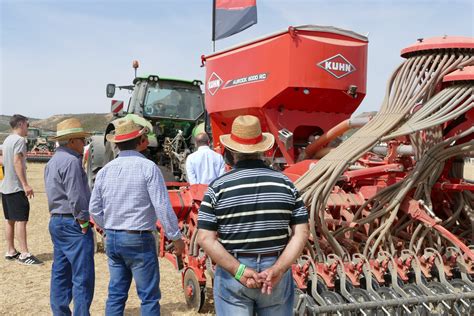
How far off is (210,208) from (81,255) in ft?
5.11

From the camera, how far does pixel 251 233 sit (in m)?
2.11

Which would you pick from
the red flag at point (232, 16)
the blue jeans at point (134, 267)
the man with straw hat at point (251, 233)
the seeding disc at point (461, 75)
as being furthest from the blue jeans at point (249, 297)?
the red flag at point (232, 16)

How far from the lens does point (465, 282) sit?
11.2 ft

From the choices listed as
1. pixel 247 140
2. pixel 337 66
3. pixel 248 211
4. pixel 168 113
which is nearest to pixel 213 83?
pixel 337 66

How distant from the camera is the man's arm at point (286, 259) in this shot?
6.81 feet

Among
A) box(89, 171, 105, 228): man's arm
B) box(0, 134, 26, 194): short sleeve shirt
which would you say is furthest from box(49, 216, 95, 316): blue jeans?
box(0, 134, 26, 194): short sleeve shirt

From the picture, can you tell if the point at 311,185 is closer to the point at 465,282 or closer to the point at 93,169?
the point at 465,282

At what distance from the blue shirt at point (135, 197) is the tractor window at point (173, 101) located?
5084mm

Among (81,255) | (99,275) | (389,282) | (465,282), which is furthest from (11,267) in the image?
(465,282)

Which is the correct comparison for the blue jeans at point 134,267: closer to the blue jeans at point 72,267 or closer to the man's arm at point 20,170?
the blue jeans at point 72,267

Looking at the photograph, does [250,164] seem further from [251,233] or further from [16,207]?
[16,207]

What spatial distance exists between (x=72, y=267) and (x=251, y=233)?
5.70 feet

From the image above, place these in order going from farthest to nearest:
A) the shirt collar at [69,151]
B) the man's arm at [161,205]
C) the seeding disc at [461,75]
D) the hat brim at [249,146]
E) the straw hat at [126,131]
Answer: the seeding disc at [461,75], the shirt collar at [69,151], the straw hat at [126,131], the man's arm at [161,205], the hat brim at [249,146]

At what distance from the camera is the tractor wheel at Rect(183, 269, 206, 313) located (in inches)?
149
